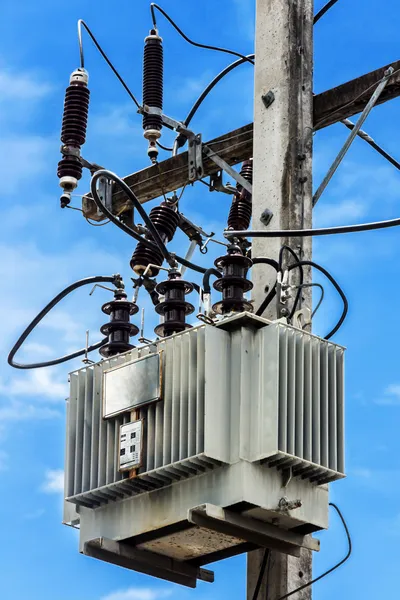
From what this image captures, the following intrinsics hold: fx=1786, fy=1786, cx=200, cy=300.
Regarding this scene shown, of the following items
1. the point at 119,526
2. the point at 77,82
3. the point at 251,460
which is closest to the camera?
the point at 251,460

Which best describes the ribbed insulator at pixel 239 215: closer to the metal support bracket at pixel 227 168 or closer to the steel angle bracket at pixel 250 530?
the metal support bracket at pixel 227 168

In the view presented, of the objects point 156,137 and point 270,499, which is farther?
point 156,137

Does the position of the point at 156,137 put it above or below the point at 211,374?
above

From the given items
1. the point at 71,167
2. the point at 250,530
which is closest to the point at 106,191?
the point at 71,167

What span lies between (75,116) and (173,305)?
209 centimetres

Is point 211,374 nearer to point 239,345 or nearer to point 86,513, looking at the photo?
point 239,345

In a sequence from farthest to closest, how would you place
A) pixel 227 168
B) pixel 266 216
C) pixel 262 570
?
pixel 227 168 → pixel 266 216 → pixel 262 570

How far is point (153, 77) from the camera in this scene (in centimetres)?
1141

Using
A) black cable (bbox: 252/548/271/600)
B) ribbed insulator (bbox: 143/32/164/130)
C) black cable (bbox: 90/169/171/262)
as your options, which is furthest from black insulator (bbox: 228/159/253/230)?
black cable (bbox: 252/548/271/600)

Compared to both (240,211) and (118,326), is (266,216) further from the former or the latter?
(240,211)

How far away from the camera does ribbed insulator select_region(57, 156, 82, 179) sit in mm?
10828

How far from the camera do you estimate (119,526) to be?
29.5 ft

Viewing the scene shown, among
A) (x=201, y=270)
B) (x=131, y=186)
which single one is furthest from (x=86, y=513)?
(x=131, y=186)

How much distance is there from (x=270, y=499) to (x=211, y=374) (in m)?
0.66
